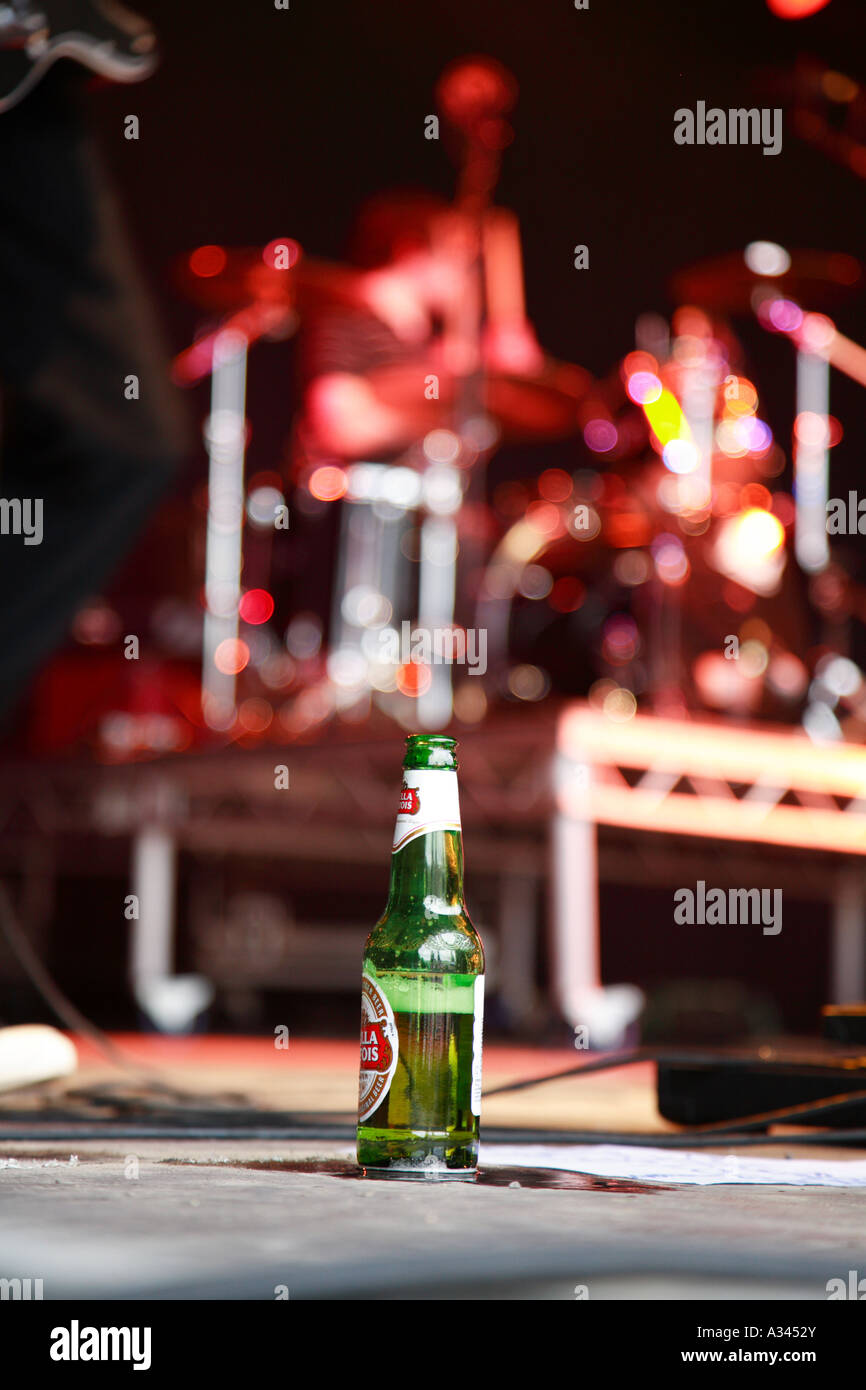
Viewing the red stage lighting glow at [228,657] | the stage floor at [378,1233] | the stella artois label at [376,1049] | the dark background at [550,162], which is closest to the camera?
the stage floor at [378,1233]

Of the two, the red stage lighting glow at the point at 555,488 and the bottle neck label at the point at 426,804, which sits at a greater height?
the red stage lighting glow at the point at 555,488

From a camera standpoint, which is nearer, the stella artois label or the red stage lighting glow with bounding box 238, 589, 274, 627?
the stella artois label

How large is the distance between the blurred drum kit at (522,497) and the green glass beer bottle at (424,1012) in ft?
9.10

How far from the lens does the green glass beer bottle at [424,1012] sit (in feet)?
2.58

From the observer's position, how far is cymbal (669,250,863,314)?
4016 millimetres

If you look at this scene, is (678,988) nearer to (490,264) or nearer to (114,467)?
(490,264)

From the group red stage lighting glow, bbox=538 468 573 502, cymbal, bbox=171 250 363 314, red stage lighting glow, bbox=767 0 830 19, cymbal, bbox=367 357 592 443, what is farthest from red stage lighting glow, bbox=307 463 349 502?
red stage lighting glow, bbox=767 0 830 19

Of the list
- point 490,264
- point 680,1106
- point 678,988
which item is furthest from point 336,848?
point 680,1106

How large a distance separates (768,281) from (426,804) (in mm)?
3515

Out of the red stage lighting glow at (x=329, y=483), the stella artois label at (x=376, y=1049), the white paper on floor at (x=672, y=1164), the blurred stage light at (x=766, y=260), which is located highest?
the blurred stage light at (x=766, y=260)

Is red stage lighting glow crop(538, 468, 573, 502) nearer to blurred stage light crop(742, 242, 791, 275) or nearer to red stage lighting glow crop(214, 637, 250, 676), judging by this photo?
blurred stage light crop(742, 242, 791, 275)

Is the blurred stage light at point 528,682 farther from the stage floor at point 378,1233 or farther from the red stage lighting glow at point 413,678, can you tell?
the stage floor at point 378,1233

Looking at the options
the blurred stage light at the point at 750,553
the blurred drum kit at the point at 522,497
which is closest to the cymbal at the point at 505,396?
the blurred drum kit at the point at 522,497

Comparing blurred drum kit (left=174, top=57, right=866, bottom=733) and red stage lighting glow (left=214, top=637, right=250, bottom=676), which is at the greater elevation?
blurred drum kit (left=174, top=57, right=866, bottom=733)
